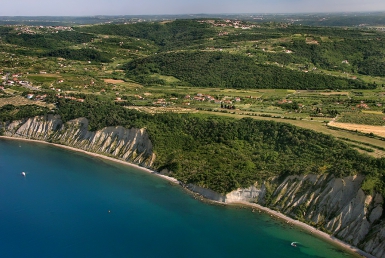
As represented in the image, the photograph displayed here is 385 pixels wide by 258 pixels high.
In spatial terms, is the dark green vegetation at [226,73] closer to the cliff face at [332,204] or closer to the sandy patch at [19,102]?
the sandy patch at [19,102]

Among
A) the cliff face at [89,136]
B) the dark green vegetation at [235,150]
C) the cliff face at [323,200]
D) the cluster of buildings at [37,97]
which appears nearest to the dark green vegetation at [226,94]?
the dark green vegetation at [235,150]

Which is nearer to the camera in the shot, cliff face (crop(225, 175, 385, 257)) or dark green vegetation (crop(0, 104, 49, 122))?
cliff face (crop(225, 175, 385, 257))

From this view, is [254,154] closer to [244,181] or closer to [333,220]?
[244,181]

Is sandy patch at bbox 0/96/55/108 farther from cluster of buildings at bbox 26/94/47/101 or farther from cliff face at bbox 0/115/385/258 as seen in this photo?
cliff face at bbox 0/115/385/258

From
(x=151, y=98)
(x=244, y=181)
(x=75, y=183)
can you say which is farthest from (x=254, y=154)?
(x=151, y=98)

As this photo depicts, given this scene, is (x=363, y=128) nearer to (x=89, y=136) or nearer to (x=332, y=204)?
(x=332, y=204)

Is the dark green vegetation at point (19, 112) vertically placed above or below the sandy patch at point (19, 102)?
below

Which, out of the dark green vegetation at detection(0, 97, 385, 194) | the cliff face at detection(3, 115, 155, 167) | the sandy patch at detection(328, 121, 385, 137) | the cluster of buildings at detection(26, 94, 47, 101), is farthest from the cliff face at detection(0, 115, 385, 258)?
the cluster of buildings at detection(26, 94, 47, 101)

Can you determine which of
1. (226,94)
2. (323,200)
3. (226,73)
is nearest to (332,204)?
(323,200)
